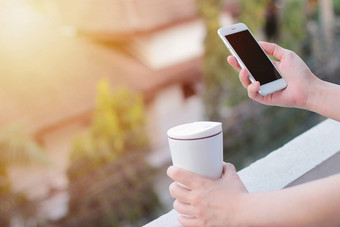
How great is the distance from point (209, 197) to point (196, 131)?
0.08 meters

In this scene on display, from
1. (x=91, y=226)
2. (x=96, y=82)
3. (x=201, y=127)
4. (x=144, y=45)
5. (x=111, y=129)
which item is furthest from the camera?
(x=144, y=45)

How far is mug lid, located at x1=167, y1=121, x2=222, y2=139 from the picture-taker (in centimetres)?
49

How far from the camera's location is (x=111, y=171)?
4.11m

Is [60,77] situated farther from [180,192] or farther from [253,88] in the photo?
[180,192]

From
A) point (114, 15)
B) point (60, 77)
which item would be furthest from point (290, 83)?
point (114, 15)

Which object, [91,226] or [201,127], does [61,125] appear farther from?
[201,127]

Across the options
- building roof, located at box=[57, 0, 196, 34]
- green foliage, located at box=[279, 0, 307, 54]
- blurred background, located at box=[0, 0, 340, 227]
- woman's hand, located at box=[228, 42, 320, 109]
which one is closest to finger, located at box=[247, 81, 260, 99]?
woman's hand, located at box=[228, 42, 320, 109]

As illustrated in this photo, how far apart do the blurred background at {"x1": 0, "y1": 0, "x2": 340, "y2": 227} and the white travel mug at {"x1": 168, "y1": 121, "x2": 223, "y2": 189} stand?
11.0 feet

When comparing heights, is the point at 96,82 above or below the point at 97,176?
above

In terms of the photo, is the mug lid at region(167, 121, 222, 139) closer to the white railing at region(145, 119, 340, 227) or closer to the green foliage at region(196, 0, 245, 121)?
the white railing at region(145, 119, 340, 227)

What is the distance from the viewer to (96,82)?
204 inches

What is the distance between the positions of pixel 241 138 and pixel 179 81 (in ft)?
4.01

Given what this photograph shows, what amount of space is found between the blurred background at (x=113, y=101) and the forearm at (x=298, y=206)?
3.40 meters

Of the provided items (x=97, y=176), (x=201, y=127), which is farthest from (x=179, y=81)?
(x=201, y=127)
